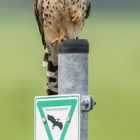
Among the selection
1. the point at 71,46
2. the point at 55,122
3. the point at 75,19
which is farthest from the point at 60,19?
the point at 55,122

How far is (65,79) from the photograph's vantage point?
4164mm

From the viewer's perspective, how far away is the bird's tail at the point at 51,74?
547cm

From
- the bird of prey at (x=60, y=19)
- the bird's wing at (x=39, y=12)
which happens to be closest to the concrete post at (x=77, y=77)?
the bird of prey at (x=60, y=19)

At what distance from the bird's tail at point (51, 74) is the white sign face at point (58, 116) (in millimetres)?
1189

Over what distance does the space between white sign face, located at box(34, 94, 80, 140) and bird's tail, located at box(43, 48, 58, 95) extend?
3.90 feet

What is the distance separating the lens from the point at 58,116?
13.7 feet

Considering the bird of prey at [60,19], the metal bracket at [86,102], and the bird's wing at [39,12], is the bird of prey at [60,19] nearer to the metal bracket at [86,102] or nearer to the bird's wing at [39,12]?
the bird's wing at [39,12]

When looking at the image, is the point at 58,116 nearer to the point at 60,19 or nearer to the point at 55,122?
the point at 55,122

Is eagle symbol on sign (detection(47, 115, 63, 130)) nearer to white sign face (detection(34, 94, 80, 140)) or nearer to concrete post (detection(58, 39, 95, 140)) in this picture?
white sign face (detection(34, 94, 80, 140))
